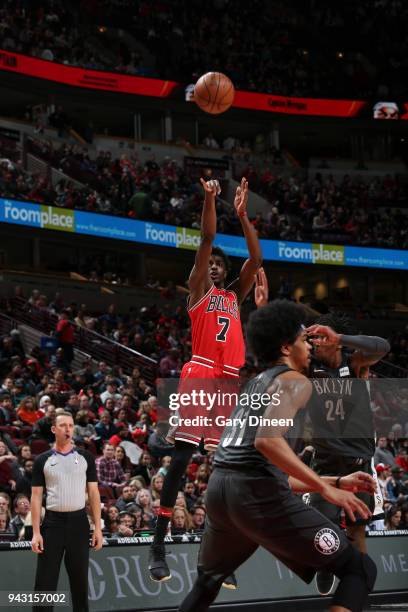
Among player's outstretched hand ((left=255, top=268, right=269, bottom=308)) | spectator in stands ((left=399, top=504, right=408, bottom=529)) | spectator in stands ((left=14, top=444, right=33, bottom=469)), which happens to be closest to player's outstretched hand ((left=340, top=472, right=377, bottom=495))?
player's outstretched hand ((left=255, top=268, right=269, bottom=308))

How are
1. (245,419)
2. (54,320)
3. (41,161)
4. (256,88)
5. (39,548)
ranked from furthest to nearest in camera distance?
(256,88) → (41,161) → (54,320) → (39,548) → (245,419)

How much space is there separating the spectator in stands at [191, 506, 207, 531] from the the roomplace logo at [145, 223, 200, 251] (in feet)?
64.1

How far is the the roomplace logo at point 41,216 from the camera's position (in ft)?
93.4

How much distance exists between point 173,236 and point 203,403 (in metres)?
24.9

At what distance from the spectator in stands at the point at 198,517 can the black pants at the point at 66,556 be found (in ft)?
14.6

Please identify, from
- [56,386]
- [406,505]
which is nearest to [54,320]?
[56,386]

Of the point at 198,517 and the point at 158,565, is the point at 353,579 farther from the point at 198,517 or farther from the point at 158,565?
the point at 198,517

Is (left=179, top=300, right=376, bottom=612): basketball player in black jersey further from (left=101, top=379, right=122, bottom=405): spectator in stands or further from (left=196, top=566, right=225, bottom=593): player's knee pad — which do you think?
(left=101, top=379, right=122, bottom=405): spectator in stands

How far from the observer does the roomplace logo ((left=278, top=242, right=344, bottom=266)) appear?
35594mm

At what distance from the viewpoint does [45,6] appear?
37.5m

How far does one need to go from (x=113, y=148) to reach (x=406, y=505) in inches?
982

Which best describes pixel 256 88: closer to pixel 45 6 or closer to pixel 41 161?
pixel 45 6

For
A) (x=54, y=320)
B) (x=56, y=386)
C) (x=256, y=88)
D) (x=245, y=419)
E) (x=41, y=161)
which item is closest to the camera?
(x=245, y=419)

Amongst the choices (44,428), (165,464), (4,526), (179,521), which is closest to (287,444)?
(4,526)
